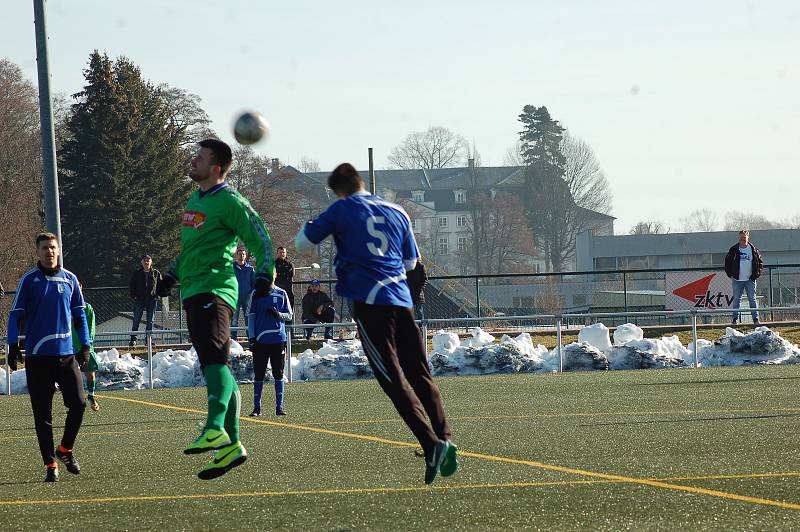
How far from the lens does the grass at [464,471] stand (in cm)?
723

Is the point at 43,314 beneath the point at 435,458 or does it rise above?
above

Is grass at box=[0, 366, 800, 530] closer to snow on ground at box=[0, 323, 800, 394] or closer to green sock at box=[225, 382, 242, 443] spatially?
green sock at box=[225, 382, 242, 443]

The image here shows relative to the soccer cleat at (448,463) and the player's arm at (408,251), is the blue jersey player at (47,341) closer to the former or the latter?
the player's arm at (408,251)

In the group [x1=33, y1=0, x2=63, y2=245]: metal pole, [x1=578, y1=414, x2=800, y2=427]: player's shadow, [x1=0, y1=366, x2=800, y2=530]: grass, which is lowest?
[x1=578, y1=414, x2=800, y2=427]: player's shadow

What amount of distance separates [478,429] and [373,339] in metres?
5.46

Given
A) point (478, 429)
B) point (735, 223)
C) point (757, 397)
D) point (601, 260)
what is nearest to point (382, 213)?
point (478, 429)

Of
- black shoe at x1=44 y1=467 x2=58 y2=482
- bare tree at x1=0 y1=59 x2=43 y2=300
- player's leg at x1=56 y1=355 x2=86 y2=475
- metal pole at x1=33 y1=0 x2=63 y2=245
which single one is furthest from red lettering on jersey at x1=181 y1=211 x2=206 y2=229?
bare tree at x1=0 y1=59 x2=43 y2=300

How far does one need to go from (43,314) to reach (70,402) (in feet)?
2.34

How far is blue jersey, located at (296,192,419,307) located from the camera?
7.46 meters

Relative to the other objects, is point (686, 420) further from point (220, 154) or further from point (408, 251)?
point (220, 154)

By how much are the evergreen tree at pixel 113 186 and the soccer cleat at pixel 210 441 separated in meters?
45.2

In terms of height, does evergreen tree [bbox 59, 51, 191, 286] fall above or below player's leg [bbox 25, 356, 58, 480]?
above

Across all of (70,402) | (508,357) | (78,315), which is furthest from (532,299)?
(70,402)

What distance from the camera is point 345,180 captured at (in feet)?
24.9
